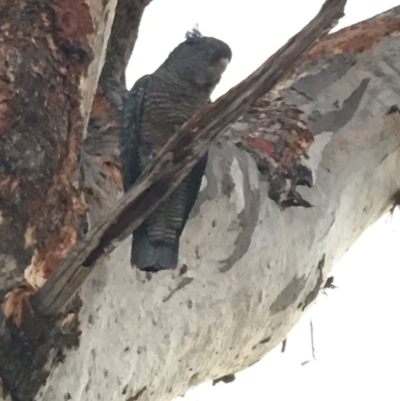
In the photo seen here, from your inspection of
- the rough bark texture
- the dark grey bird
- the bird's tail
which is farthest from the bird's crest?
the bird's tail

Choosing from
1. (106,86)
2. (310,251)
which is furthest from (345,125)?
(106,86)

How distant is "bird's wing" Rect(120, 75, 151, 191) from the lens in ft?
3.32

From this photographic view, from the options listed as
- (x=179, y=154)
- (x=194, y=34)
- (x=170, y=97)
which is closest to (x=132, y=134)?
(x=170, y=97)

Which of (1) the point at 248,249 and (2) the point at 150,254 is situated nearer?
(2) the point at 150,254

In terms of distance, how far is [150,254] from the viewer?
94 centimetres

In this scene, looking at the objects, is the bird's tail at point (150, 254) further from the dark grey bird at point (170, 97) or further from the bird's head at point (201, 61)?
the bird's head at point (201, 61)

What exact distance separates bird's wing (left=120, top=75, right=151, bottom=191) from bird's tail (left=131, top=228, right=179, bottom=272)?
9 cm

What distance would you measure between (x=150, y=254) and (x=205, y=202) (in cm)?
17

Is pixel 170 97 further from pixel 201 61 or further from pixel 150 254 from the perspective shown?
pixel 150 254

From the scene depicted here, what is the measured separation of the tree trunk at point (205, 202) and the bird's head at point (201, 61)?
4.4 inches

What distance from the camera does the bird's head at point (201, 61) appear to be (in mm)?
1071

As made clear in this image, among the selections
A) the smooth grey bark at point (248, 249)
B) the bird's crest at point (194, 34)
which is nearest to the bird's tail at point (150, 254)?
the smooth grey bark at point (248, 249)

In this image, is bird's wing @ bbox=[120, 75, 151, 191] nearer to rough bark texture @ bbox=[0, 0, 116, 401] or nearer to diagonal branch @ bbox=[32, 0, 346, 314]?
rough bark texture @ bbox=[0, 0, 116, 401]

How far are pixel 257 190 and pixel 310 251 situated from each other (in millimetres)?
134
